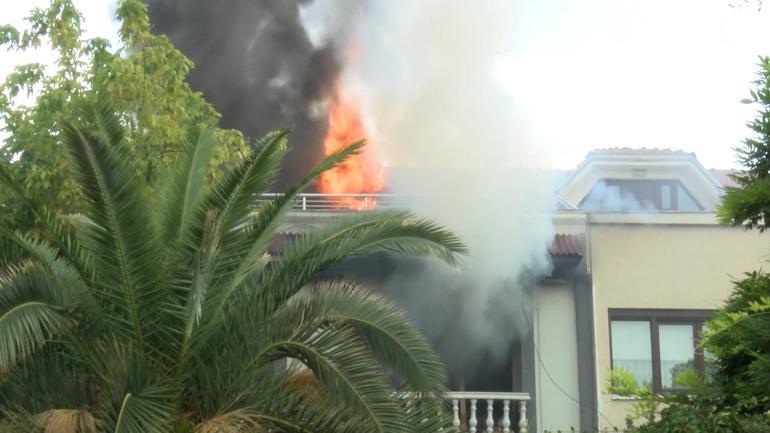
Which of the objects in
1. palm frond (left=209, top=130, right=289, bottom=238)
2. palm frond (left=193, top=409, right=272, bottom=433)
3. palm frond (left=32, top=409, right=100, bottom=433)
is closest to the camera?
palm frond (left=32, top=409, right=100, bottom=433)

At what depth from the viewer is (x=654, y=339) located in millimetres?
21000

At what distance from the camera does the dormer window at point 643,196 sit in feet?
76.7

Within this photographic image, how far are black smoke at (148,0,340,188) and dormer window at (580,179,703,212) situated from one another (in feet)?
16.7

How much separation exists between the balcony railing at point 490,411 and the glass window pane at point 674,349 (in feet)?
7.63

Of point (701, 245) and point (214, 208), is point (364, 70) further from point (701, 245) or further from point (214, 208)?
point (214, 208)

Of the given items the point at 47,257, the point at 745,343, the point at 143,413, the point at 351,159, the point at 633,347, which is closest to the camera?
the point at 745,343

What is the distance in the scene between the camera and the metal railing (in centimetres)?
2109

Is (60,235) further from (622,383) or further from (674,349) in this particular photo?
(674,349)

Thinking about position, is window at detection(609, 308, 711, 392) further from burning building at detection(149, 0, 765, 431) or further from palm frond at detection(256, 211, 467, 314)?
palm frond at detection(256, 211, 467, 314)

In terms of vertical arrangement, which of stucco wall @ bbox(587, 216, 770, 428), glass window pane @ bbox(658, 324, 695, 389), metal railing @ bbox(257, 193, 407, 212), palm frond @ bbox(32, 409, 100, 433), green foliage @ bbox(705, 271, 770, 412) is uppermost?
metal railing @ bbox(257, 193, 407, 212)

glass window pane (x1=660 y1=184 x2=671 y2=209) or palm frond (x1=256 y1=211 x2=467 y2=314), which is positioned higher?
glass window pane (x1=660 y1=184 x2=671 y2=209)

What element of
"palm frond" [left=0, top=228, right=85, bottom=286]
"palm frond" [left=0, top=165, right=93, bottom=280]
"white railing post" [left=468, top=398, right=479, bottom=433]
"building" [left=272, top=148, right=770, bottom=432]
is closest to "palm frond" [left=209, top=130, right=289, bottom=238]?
"palm frond" [left=0, top=165, right=93, bottom=280]

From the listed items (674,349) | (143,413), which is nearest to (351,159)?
(674,349)

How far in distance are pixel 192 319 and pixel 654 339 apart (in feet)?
33.7
